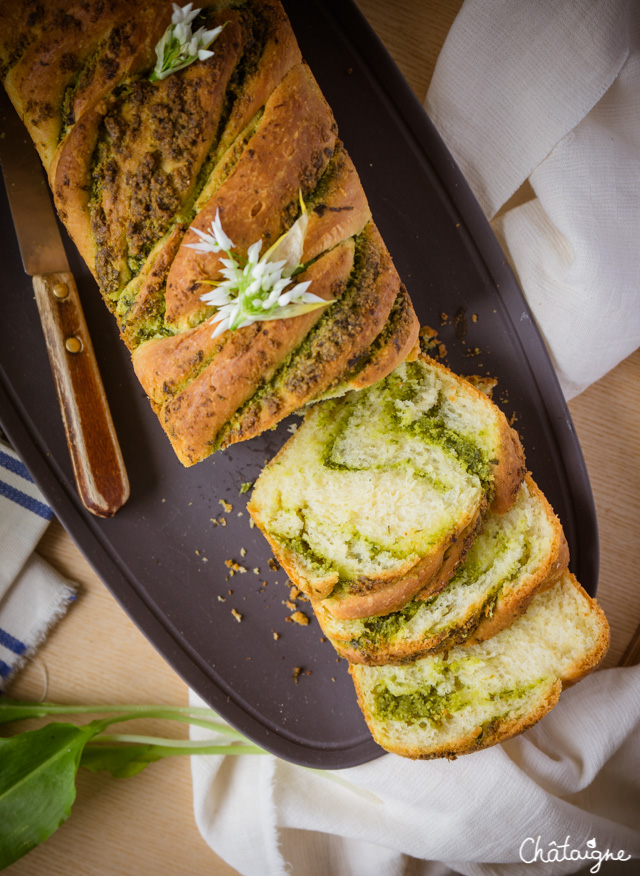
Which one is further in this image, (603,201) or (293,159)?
(603,201)

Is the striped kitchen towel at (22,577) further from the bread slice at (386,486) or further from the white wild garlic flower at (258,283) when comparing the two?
the white wild garlic flower at (258,283)

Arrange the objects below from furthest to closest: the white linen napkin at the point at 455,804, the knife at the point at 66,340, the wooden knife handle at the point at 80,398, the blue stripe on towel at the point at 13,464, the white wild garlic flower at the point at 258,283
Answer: the blue stripe on towel at the point at 13,464, the white linen napkin at the point at 455,804, the wooden knife handle at the point at 80,398, the knife at the point at 66,340, the white wild garlic flower at the point at 258,283

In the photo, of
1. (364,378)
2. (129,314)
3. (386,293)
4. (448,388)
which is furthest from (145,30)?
(448,388)

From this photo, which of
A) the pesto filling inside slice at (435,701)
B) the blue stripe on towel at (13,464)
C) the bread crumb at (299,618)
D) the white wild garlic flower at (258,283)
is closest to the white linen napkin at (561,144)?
the white wild garlic flower at (258,283)

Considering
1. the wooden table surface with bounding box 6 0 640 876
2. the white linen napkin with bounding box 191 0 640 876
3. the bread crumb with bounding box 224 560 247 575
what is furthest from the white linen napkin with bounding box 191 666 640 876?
the bread crumb with bounding box 224 560 247 575

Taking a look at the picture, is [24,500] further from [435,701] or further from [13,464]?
[435,701]

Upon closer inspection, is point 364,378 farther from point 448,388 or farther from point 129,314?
point 129,314

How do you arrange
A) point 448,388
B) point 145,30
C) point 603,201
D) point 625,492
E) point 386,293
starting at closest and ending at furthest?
point 145,30
point 386,293
point 448,388
point 603,201
point 625,492
